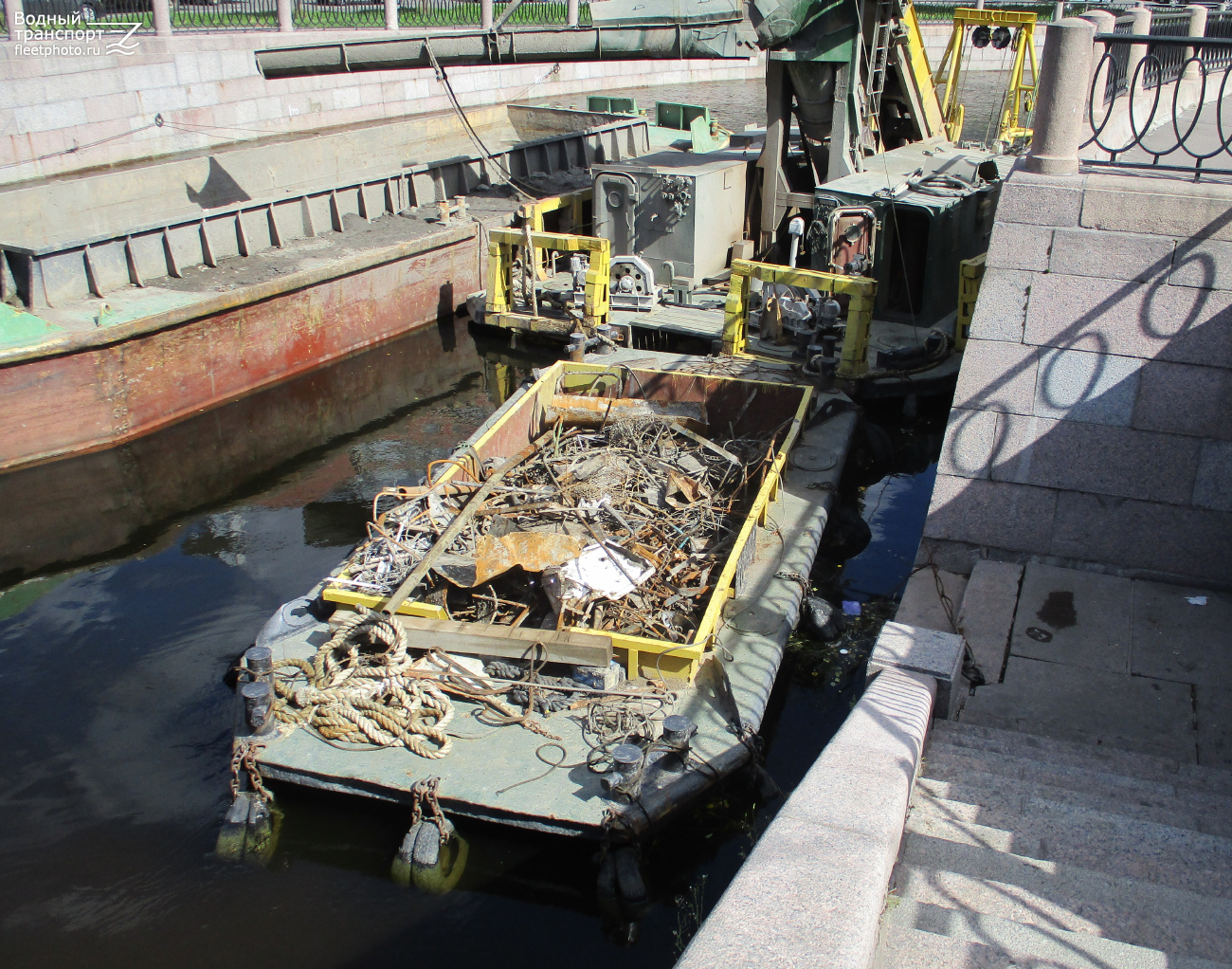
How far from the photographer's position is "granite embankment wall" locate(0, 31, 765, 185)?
19844mm

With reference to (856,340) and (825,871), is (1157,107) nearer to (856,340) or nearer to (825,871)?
(856,340)

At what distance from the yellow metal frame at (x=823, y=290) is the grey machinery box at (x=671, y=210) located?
3.41 meters

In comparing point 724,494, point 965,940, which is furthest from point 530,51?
point 965,940

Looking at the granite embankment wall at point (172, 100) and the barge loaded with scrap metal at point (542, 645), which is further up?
the granite embankment wall at point (172, 100)

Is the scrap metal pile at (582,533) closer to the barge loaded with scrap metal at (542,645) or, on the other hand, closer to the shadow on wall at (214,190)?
the barge loaded with scrap metal at (542,645)

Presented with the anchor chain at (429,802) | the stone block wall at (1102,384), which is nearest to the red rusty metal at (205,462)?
the anchor chain at (429,802)

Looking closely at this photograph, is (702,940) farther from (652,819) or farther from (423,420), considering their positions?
(423,420)

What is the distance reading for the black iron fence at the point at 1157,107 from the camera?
6312 millimetres

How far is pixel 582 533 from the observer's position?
8.48 metres

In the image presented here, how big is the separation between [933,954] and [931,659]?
248 centimetres

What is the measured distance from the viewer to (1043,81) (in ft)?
20.8

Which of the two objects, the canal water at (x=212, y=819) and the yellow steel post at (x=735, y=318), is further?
the yellow steel post at (x=735, y=318)

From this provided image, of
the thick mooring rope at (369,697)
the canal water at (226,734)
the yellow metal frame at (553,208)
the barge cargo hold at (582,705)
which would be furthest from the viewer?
the yellow metal frame at (553,208)

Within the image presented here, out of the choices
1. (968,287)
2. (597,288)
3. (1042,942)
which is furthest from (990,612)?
(597,288)
